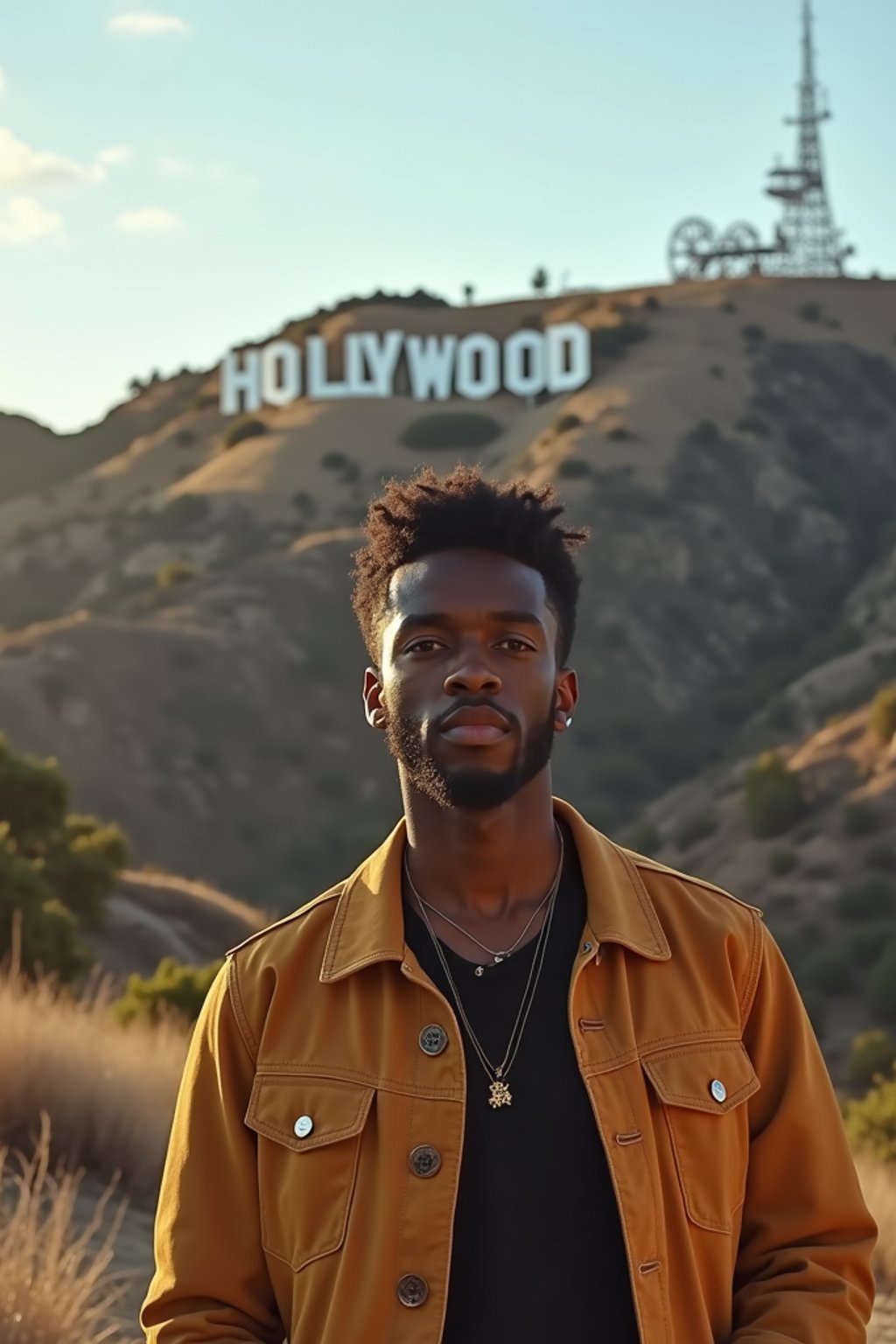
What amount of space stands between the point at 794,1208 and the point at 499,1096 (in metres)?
0.54

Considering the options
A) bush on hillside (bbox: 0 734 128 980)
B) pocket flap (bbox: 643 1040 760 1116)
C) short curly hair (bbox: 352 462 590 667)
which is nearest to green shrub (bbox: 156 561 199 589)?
bush on hillside (bbox: 0 734 128 980)

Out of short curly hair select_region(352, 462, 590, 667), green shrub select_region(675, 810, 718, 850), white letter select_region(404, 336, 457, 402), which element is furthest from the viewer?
white letter select_region(404, 336, 457, 402)

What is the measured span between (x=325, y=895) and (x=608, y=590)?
6392cm

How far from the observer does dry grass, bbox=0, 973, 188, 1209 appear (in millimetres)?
7906

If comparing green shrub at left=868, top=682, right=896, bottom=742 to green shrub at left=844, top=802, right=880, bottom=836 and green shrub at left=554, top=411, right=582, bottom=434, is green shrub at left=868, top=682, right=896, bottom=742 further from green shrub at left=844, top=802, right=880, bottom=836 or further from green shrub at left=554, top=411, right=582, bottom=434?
green shrub at left=554, top=411, right=582, bottom=434

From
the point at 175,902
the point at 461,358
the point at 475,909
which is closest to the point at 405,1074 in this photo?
the point at 475,909

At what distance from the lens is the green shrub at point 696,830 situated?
46694 millimetres

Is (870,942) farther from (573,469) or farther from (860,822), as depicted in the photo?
(573,469)

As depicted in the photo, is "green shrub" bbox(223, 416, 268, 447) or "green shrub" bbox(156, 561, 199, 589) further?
"green shrub" bbox(223, 416, 268, 447)

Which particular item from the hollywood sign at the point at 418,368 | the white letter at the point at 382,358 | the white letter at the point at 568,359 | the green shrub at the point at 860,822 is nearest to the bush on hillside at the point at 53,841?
the green shrub at the point at 860,822

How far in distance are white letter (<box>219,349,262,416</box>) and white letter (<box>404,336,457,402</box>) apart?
8337 mm

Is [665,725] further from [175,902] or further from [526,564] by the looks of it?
[526,564]

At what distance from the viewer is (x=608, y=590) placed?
219 ft

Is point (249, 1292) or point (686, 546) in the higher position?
point (686, 546)
